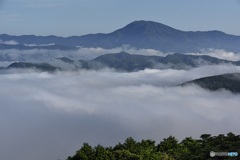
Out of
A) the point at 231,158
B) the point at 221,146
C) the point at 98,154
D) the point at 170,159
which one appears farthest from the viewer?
the point at 98,154

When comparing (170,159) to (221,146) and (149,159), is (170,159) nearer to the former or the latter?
(149,159)

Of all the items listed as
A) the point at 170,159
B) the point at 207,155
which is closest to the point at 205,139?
the point at 170,159

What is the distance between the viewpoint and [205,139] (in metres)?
62.7

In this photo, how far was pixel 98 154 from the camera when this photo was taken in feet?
235

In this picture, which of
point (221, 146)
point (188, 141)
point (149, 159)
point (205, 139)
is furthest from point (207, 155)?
point (188, 141)

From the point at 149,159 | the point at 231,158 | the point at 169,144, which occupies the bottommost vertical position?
the point at 231,158

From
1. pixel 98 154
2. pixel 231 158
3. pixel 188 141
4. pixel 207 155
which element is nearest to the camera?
pixel 231 158

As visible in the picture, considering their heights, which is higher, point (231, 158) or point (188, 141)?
point (188, 141)

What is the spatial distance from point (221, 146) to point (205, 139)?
13578 mm

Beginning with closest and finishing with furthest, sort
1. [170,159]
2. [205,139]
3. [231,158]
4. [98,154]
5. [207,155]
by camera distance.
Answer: [231,158], [207,155], [205,139], [170,159], [98,154]

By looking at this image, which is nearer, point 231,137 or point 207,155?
point 207,155

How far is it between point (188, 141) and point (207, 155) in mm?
43140

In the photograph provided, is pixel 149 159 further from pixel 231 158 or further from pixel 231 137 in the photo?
pixel 231 158

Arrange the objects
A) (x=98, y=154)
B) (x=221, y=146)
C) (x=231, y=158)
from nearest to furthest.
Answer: (x=231, y=158) < (x=221, y=146) < (x=98, y=154)
